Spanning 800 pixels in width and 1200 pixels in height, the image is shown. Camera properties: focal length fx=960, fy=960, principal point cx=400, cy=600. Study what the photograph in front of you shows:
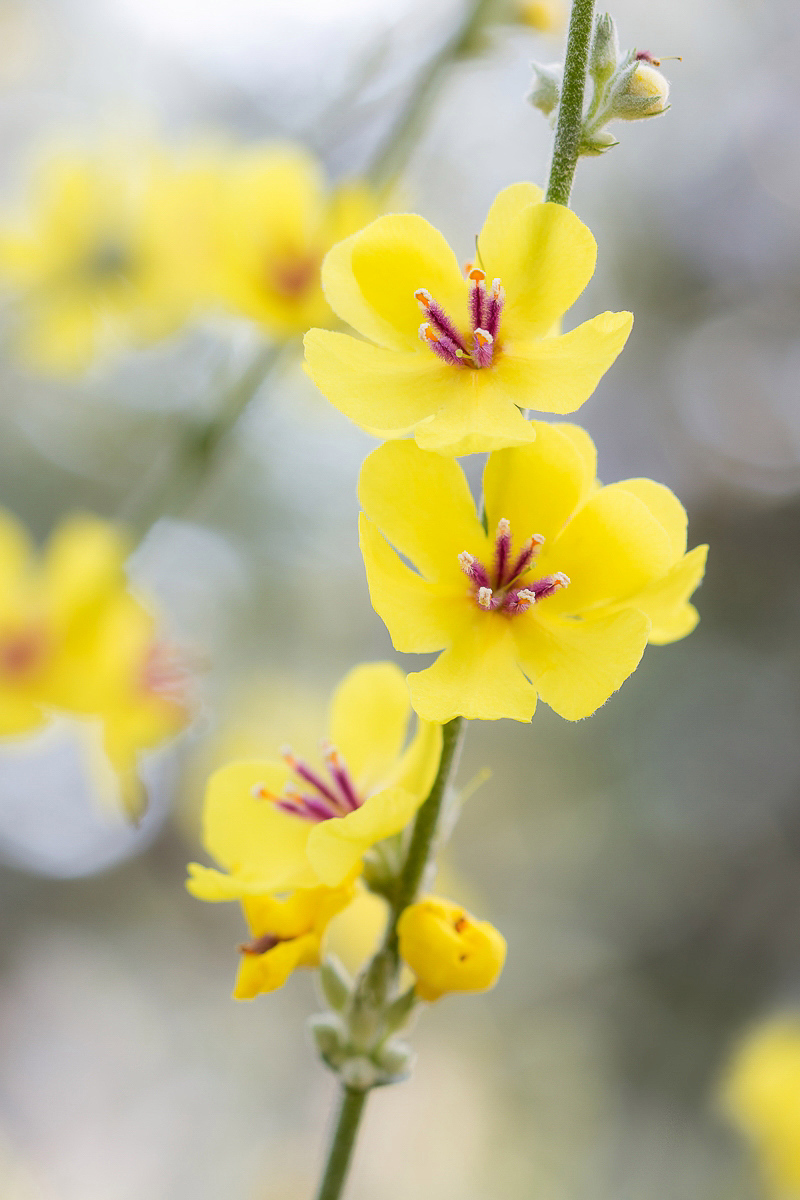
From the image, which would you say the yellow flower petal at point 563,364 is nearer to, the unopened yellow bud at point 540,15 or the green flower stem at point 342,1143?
the green flower stem at point 342,1143

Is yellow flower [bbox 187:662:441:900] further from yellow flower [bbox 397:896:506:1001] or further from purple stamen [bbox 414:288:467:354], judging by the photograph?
purple stamen [bbox 414:288:467:354]

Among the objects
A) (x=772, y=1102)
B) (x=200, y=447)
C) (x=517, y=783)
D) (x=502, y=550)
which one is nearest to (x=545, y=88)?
(x=502, y=550)

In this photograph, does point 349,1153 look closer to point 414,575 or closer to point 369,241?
point 414,575

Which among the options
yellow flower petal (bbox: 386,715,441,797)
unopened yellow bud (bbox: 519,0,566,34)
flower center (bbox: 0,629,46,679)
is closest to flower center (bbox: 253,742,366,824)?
yellow flower petal (bbox: 386,715,441,797)

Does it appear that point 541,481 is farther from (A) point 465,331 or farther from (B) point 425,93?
(B) point 425,93

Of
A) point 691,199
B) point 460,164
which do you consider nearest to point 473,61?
point 460,164

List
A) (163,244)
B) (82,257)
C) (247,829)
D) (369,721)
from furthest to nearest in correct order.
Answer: (82,257) < (163,244) < (369,721) < (247,829)
